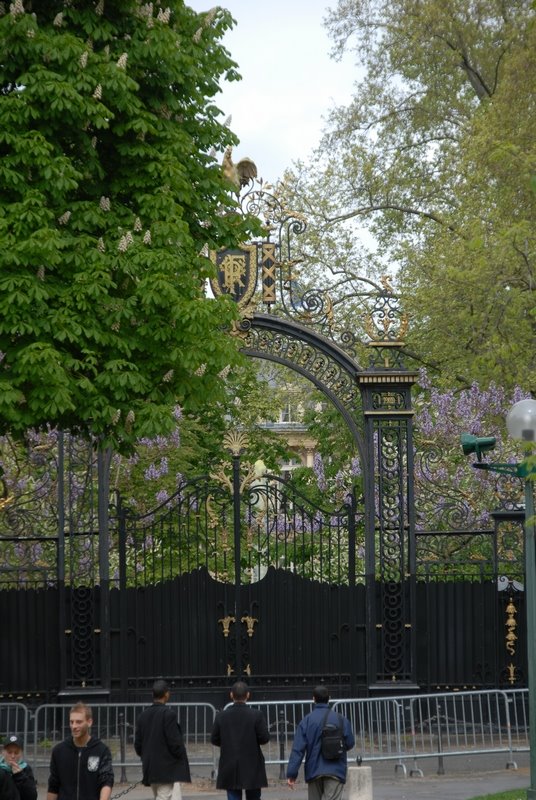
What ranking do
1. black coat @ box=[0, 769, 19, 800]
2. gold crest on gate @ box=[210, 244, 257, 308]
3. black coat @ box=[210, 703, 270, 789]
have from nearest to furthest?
black coat @ box=[0, 769, 19, 800], black coat @ box=[210, 703, 270, 789], gold crest on gate @ box=[210, 244, 257, 308]

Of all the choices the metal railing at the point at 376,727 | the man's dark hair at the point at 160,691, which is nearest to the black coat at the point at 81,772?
the man's dark hair at the point at 160,691

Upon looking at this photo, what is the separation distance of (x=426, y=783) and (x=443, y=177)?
16.0 m

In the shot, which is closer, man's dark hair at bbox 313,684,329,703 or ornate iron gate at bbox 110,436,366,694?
man's dark hair at bbox 313,684,329,703

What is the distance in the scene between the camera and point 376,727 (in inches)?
698

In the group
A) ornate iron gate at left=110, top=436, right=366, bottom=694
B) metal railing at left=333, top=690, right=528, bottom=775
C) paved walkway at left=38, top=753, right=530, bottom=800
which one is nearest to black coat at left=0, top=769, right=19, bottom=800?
paved walkway at left=38, top=753, right=530, bottom=800

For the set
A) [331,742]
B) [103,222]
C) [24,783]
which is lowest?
[24,783]

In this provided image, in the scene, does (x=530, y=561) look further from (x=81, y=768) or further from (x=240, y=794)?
(x=81, y=768)

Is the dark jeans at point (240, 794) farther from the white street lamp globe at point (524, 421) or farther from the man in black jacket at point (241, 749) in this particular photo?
the white street lamp globe at point (524, 421)

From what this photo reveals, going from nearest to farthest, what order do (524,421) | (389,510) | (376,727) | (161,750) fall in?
(161,750), (524,421), (376,727), (389,510)

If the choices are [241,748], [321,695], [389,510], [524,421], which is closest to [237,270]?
[389,510]

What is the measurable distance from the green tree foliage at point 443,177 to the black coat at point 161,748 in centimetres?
948

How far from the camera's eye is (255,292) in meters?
18.5

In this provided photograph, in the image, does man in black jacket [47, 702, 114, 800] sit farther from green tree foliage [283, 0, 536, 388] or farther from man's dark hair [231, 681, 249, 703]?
green tree foliage [283, 0, 536, 388]

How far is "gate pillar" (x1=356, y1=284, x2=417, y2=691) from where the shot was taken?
18016 millimetres
